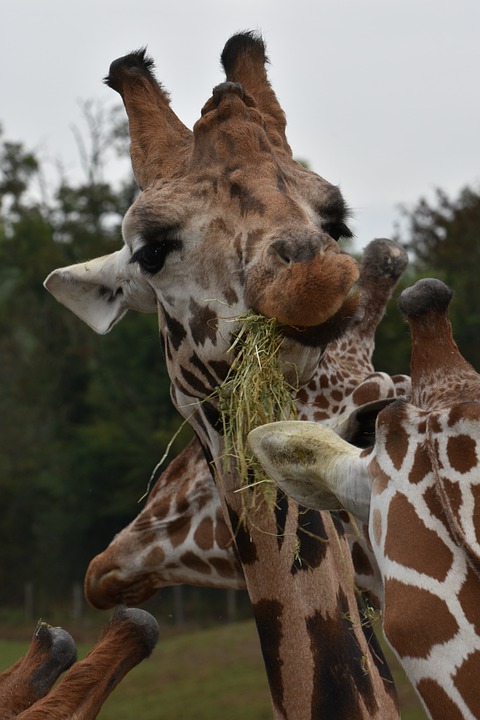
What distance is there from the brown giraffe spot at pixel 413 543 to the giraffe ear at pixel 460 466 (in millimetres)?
57

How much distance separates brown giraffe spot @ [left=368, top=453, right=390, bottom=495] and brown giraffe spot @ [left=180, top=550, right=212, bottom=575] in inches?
131

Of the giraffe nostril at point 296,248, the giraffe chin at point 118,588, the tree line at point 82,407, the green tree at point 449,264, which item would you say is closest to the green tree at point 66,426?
the tree line at point 82,407

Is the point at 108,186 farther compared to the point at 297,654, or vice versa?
the point at 108,186

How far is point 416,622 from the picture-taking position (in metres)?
2.14

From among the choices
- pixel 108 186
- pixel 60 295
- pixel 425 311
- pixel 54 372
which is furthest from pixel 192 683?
pixel 108 186

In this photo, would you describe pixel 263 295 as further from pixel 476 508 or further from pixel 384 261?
pixel 384 261

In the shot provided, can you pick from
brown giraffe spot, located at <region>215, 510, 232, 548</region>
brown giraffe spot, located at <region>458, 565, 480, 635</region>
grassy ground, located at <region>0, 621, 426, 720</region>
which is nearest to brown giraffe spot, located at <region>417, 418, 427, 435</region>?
brown giraffe spot, located at <region>458, 565, 480, 635</region>

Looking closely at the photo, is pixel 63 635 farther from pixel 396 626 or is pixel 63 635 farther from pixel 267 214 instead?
pixel 396 626

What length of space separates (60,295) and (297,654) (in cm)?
194

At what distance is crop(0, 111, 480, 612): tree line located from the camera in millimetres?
31578

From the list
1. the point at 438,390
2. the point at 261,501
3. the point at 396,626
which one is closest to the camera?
the point at 396,626

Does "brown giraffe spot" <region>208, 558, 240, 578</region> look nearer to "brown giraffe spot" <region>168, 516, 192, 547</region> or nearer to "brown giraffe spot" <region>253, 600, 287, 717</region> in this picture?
"brown giraffe spot" <region>168, 516, 192, 547</region>

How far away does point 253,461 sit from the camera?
3.43m

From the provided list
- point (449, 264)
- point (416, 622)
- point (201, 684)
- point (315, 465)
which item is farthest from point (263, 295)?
point (449, 264)
